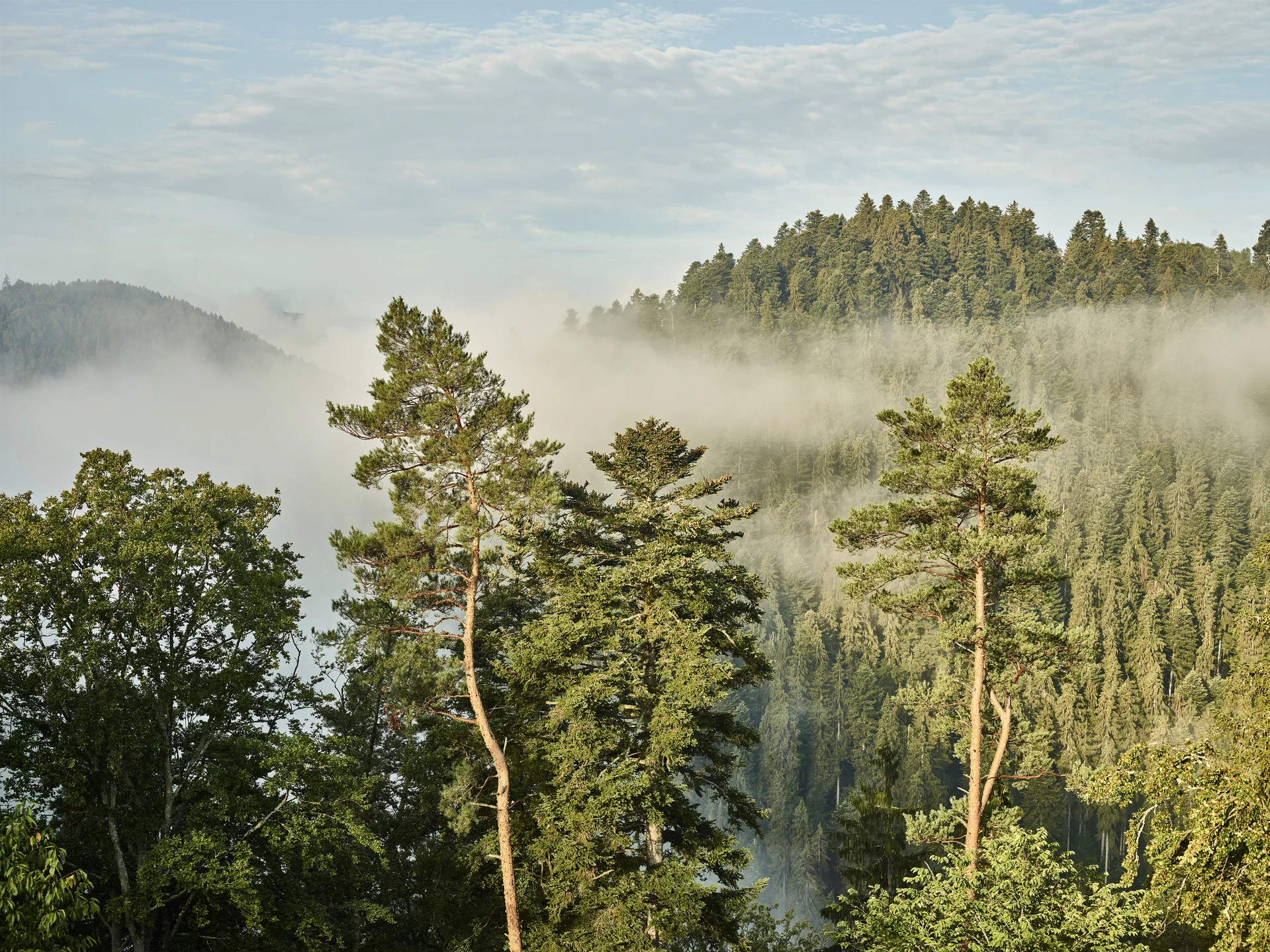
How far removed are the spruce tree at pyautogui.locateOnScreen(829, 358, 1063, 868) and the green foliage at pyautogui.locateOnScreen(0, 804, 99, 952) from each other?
15.6 metres

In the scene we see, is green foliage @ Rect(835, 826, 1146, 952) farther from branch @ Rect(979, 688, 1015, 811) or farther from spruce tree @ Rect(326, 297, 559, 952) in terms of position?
spruce tree @ Rect(326, 297, 559, 952)

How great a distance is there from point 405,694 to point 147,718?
541cm

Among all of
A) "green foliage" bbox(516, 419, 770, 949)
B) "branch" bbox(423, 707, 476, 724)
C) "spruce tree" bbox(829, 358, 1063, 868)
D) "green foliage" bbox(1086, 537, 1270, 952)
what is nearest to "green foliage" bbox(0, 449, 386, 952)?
"branch" bbox(423, 707, 476, 724)

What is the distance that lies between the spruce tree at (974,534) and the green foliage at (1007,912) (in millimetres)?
3038

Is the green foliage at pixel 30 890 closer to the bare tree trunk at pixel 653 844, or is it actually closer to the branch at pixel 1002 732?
the bare tree trunk at pixel 653 844

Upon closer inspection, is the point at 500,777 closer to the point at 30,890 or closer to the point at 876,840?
the point at 30,890

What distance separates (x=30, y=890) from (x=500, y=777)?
10.1m

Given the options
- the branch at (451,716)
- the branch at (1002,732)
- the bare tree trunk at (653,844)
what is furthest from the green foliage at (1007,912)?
the branch at (451,716)

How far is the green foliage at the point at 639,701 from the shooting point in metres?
20.2

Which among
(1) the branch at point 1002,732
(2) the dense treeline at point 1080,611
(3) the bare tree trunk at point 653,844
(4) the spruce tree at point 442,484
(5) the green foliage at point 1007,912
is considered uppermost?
(4) the spruce tree at point 442,484

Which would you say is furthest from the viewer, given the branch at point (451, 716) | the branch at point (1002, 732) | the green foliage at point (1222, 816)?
the branch at point (1002, 732)

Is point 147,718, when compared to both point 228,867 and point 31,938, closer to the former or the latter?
point 228,867

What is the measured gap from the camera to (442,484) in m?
20.6

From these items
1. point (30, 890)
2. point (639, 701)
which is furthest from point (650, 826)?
point (30, 890)
